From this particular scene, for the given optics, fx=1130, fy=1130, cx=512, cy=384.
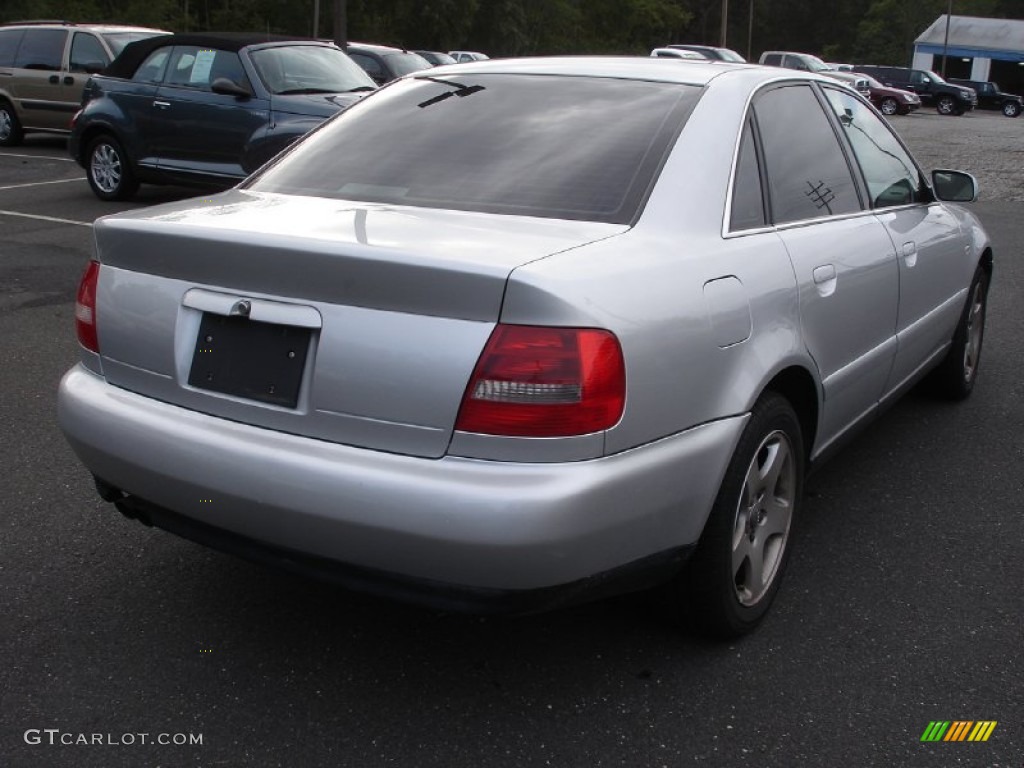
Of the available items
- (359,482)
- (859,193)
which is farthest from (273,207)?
(859,193)

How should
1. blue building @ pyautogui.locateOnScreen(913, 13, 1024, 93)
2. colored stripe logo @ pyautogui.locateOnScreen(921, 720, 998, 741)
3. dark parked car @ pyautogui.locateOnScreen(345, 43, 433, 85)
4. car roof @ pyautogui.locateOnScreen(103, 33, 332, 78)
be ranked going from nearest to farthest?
1. colored stripe logo @ pyautogui.locateOnScreen(921, 720, 998, 741)
2. car roof @ pyautogui.locateOnScreen(103, 33, 332, 78)
3. dark parked car @ pyautogui.locateOnScreen(345, 43, 433, 85)
4. blue building @ pyautogui.locateOnScreen(913, 13, 1024, 93)

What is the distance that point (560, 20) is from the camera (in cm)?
7300

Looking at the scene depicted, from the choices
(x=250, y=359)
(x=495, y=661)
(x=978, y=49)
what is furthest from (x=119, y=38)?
(x=978, y=49)

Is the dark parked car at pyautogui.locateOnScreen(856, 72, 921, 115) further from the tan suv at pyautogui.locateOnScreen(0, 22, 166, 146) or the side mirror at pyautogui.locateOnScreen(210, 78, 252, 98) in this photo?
the side mirror at pyautogui.locateOnScreen(210, 78, 252, 98)

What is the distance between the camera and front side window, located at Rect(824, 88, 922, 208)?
13.5ft

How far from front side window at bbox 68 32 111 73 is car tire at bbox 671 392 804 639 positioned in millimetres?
A: 14450

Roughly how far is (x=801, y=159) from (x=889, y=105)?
3823 cm

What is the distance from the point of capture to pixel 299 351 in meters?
2.56

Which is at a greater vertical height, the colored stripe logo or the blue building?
the blue building

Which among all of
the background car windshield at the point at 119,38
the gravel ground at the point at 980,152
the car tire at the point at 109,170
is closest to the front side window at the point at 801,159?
the car tire at the point at 109,170

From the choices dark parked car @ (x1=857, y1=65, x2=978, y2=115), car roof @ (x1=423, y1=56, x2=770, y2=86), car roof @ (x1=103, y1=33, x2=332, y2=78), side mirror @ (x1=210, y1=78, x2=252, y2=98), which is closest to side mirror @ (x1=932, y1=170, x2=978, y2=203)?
car roof @ (x1=423, y1=56, x2=770, y2=86)

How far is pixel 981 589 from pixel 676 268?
1.58m

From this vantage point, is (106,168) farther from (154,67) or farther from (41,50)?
(41,50)

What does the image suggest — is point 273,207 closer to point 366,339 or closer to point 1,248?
point 366,339
